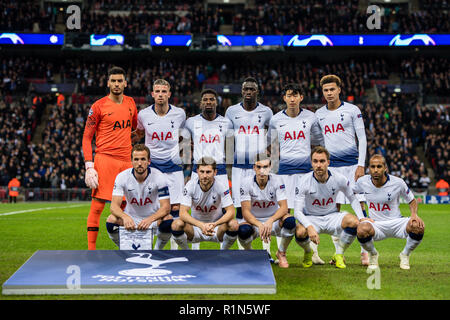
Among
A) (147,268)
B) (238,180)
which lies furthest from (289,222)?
(147,268)

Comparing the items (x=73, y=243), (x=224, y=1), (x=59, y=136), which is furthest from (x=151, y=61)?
(x=73, y=243)

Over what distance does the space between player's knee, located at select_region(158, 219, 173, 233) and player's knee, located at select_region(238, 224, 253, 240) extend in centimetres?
89

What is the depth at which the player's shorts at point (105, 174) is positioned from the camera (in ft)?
23.2

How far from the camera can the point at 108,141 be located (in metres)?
7.21

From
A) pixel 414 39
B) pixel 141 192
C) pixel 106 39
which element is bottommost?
pixel 141 192

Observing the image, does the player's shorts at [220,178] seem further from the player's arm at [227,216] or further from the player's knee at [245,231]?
the player's knee at [245,231]

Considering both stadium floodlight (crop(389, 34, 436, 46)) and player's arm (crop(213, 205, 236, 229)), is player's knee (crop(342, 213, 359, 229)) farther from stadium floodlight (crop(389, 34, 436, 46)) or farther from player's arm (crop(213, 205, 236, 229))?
stadium floodlight (crop(389, 34, 436, 46))

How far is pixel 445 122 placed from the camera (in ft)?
88.9

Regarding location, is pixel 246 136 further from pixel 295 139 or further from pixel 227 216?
pixel 227 216

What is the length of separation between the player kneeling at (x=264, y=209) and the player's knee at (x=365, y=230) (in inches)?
32.6

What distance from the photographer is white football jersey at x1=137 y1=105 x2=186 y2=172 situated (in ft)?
24.9

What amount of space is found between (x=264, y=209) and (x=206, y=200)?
2.65 ft

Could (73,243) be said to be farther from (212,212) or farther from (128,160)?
(212,212)

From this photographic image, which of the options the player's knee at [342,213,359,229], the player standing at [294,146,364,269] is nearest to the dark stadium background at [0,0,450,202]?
the player standing at [294,146,364,269]
